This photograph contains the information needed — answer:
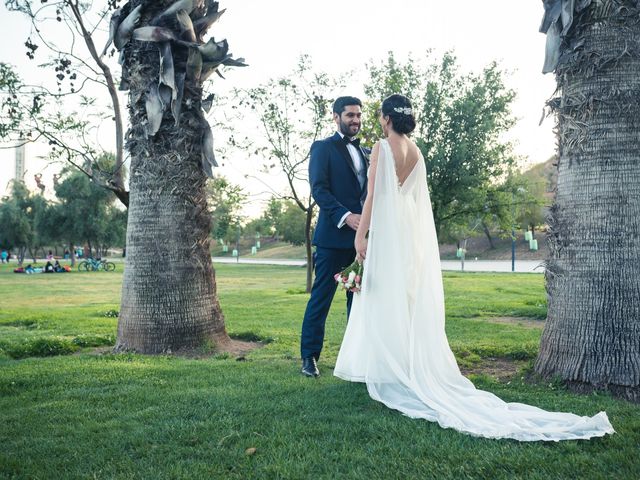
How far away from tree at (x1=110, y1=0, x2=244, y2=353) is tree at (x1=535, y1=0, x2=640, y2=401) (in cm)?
414

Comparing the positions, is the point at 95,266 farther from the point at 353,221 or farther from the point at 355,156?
the point at 353,221

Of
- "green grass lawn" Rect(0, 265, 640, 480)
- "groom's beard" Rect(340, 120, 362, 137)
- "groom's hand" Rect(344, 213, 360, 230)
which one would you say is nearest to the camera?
"green grass lawn" Rect(0, 265, 640, 480)

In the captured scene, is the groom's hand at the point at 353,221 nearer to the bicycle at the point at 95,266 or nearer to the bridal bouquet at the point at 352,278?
the bridal bouquet at the point at 352,278

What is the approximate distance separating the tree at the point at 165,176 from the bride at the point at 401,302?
2.87 metres

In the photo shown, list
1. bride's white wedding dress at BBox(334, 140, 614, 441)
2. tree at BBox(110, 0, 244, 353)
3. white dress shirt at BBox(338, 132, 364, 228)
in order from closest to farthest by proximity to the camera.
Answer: bride's white wedding dress at BBox(334, 140, 614, 441) < white dress shirt at BBox(338, 132, 364, 228) < tree at BBox(110, 0, 244, 353)

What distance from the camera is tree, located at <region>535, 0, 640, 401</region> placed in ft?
14.9

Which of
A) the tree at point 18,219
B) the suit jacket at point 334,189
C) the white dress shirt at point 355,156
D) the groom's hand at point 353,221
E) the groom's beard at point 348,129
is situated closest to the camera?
the groom's hand at point 353,221

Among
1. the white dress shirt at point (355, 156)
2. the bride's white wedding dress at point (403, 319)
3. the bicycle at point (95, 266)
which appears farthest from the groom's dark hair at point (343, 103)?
the bicycle at point (95, 266)

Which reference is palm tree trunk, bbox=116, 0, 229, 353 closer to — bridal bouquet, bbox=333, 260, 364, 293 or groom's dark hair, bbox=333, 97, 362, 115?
groom's dark hair, bbox=333, 97, 362, 115

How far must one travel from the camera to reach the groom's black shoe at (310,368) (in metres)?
5.25

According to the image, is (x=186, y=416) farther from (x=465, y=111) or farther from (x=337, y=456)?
(x=465, y=111)

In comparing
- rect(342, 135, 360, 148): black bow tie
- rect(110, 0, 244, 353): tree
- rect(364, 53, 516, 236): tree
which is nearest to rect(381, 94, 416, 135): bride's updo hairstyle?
rect(342, 135, 360, 148): black bow tie

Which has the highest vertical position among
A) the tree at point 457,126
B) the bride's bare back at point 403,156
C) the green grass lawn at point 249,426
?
the tree at point 457,126

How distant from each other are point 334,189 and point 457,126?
848 inches
